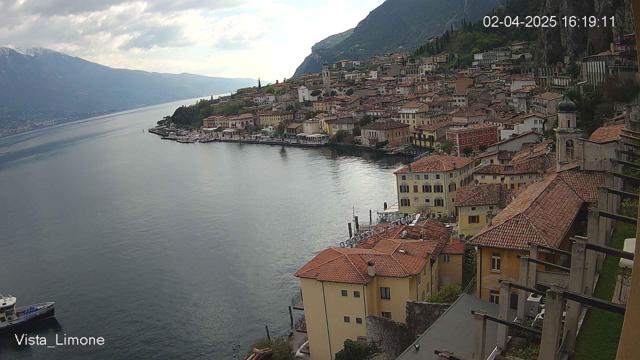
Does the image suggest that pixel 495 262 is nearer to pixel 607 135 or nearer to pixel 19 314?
pixel 607 135

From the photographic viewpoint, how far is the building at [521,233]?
1248 centimetres

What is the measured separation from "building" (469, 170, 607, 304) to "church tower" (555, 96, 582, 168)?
202 inches

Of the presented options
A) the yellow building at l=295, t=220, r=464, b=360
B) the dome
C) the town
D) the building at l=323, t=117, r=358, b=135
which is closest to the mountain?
the building at l=323, t=117, r=358, b=135

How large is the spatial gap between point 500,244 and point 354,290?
4715mm

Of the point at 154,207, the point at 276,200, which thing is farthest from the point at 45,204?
the point at 276,200

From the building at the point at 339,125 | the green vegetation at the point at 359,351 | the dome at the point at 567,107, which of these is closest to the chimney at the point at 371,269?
the green vegetation at the point at 359,351

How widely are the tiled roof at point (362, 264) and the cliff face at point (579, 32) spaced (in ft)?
88.4

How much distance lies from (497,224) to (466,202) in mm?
9197

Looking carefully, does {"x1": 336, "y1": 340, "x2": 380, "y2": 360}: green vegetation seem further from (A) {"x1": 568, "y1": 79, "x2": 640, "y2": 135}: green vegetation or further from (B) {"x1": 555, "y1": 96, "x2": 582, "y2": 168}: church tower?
(A) {"x1": 568, "y1": 79, "x2": 640, "y2": 135}: green vegetation

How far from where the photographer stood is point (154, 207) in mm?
44094

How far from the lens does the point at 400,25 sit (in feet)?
570

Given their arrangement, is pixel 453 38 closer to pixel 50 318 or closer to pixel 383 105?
pixel 383 105

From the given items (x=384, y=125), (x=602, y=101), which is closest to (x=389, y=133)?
(x=384, y=125)

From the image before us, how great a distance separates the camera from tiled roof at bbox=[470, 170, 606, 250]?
12445 mm
